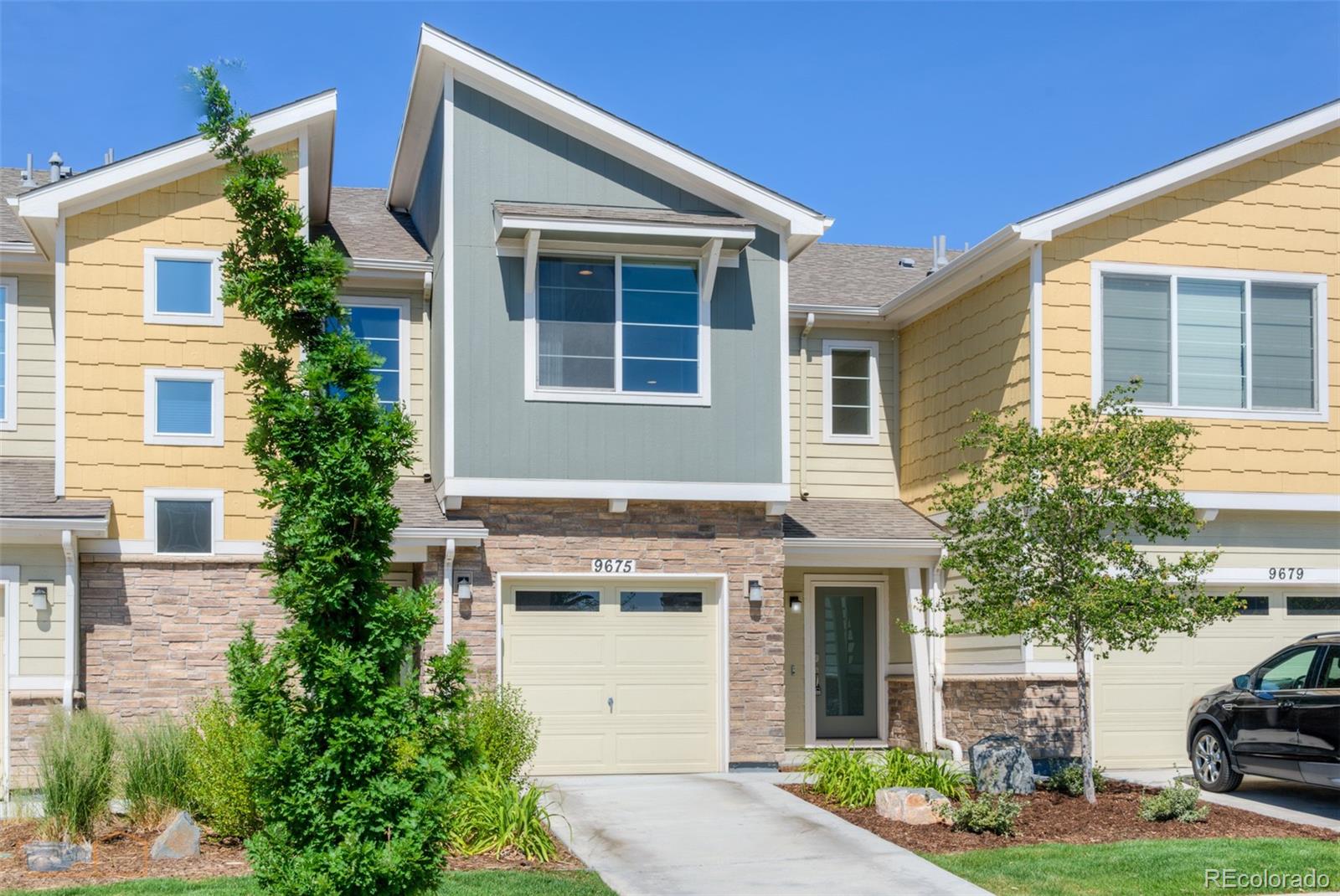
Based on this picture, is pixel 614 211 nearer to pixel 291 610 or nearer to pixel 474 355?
pixel 474 355

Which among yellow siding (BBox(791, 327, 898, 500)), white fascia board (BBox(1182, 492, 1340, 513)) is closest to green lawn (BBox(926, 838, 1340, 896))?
white fascia board (BBox(1182, 492, 1340, 513))

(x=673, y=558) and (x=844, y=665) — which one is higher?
(x=673, y=558)

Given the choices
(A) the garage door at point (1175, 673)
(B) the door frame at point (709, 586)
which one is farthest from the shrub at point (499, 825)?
(A) the garage door at point (1175, 673)

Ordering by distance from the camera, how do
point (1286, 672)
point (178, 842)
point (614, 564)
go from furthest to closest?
point (614, 564) < point (1286, 672) < point (178, 842)

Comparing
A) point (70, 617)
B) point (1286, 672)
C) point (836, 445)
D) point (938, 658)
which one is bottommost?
point (938, 658)

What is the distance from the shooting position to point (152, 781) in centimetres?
1201

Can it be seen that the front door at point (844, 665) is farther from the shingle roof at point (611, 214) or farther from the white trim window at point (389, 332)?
the white trim window at point (389, 332)

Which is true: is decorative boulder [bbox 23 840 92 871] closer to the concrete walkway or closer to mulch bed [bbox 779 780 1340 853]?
the concrete walkway

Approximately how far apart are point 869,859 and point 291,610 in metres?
5.62

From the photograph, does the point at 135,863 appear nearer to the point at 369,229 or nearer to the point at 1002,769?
the point at 1002,769

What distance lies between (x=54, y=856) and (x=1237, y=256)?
14.1 m

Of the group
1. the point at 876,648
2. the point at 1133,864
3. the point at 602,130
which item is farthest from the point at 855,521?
the point at 1133,864

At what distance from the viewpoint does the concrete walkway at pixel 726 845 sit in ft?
34.8

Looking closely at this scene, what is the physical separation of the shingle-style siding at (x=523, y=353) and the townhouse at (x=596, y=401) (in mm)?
34
